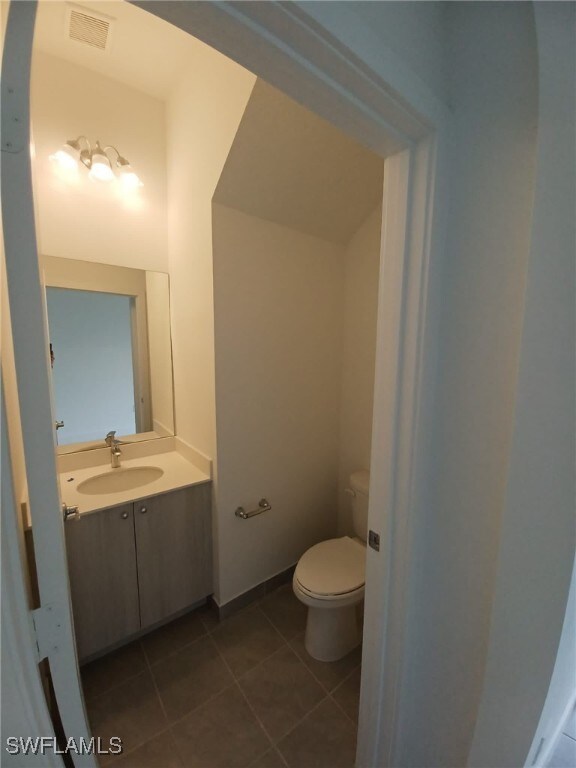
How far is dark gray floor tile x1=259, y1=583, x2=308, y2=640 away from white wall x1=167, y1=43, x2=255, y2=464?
1.00 metres

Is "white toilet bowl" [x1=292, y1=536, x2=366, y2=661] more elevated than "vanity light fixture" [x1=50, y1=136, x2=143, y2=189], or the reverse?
"vanity light fixture" [x1=50, y1=136, x2=143, y2=189]

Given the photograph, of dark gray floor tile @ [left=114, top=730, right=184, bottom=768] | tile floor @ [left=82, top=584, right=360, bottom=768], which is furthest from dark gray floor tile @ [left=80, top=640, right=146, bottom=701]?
dark gray floor tile @ [left=114, top=730, right=184, bottom=768]

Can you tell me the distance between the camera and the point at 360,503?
1756 millimetres

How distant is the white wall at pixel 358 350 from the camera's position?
6.04 ft

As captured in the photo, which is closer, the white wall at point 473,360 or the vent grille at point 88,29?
the white wall at point 473,360

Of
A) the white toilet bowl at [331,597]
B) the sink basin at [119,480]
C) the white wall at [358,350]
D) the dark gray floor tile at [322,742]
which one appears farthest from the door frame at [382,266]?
the sink basin at [119,480]

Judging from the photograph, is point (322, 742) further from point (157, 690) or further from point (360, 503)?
point (360, 503)

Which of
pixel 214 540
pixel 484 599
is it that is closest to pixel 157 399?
pixel 214 540

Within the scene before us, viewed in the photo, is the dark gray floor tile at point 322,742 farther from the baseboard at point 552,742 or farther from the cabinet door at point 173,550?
the cabinet door at point 173,550

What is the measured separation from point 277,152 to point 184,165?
616mm

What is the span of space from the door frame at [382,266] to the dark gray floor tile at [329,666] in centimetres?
36

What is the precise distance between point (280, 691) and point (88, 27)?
9.93ft

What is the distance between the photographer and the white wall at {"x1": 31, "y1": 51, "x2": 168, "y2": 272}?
4.81 ft

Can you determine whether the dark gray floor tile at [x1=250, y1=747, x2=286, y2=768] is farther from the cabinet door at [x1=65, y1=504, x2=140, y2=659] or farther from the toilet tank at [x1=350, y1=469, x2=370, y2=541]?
the toilet tank at [x1=350, y1=469, x2=370, y2=541]
